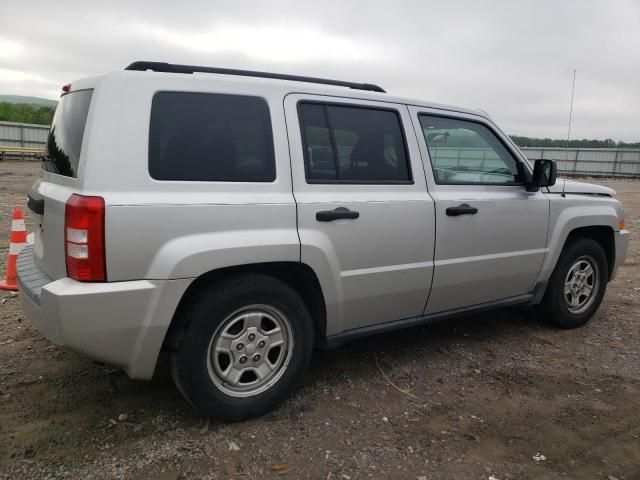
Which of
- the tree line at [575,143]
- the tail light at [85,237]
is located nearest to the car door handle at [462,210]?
the tail light at [85,237]

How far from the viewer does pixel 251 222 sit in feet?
9.21

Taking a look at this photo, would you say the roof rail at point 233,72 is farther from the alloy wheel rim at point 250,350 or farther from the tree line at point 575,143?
the tree line at point 575,143

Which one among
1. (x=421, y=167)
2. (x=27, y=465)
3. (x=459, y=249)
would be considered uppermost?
(x=421, y=167)

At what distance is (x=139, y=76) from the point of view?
263 centimetres

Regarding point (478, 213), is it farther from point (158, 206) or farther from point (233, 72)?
point (158, 206)

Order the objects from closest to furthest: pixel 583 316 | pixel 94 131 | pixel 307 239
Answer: pixel 94 131 < pixel 307 239 < pixel 583 316

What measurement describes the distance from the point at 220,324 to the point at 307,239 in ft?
2.20

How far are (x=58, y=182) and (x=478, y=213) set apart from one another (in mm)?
2706

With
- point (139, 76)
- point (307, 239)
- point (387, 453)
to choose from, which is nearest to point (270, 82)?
point (139, 76)

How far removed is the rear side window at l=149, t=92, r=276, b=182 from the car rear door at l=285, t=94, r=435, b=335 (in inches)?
7.9

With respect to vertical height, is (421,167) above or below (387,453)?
above

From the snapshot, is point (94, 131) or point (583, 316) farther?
point (583, 316)

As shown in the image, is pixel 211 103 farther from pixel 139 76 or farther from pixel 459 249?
pixel 459 249

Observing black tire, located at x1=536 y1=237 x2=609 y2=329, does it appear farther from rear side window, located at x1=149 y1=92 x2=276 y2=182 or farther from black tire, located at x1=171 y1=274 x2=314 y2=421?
rear side window, located at x1=149 y1=92 x2=276 y2=182
